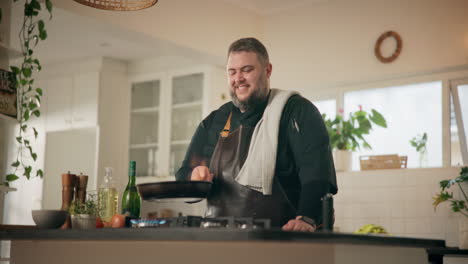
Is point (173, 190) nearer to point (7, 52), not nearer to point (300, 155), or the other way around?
point (300, 155)

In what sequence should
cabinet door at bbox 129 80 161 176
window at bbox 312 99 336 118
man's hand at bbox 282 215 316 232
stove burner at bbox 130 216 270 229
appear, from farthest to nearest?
1. cabinet door at bbox 129 80 161 176
2. window at bbox 312 99 336 118
3. man's hand at bbox 282 215 316 232
4. stove burner at bbox 130 216 270 229

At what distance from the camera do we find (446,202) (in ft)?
16.1

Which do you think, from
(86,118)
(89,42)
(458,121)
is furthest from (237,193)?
(86,118)

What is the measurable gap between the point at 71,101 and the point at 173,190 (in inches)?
209

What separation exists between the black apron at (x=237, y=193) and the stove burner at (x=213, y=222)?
589 mm

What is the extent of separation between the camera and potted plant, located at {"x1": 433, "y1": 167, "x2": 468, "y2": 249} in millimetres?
4520

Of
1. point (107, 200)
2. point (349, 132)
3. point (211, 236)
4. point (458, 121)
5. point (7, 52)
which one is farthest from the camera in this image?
point (349, 132)

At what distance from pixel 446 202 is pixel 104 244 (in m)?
3.39

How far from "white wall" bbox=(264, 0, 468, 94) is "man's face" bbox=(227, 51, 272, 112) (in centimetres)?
274

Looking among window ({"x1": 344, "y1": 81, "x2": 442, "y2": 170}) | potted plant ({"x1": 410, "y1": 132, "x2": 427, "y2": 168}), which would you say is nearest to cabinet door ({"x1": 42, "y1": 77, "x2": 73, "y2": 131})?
window ({"x1": 344, "y1": 81, "x2": 442, "y2": 170})

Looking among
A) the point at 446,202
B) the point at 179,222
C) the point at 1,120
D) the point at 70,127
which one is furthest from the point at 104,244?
the point at 70,127

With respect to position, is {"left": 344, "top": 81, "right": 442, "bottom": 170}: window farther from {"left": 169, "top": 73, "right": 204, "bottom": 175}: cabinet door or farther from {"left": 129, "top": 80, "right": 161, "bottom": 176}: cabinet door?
{"left": 129, "top": 80, "right": 161, "bottom": 176}: cabinet door

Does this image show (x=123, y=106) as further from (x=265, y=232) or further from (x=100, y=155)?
(x=265, y=232)

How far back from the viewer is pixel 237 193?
2658mm
